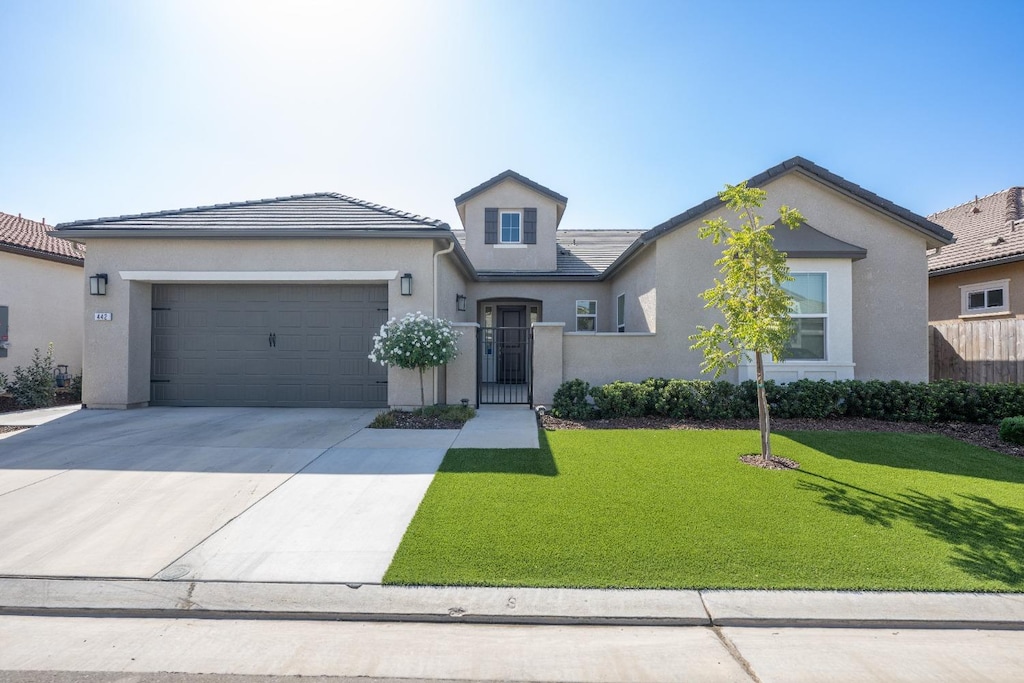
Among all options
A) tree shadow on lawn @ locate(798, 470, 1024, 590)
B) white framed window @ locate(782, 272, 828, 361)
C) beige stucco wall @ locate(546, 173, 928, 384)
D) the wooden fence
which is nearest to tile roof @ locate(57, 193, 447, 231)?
beige stucco wall @ locate(546, 173, 928, 384)

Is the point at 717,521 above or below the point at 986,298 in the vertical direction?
below

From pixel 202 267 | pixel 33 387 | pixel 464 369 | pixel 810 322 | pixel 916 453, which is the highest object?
pixel 202 267

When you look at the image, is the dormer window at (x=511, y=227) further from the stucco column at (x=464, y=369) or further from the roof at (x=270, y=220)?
the stucco column at (x=464, y=369)

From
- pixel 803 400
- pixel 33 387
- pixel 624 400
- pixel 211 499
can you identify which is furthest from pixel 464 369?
pixel 33 387

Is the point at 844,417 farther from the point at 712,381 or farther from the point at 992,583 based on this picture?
the point at 992,583

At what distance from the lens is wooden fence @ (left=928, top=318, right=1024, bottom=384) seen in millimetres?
11148

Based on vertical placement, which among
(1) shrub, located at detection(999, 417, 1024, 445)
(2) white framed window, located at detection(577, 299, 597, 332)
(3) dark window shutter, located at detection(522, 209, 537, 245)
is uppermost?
(3) dark window shutter, located at detection(522, 209, 537, 245)

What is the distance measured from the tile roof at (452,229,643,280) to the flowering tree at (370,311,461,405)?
18.0ft

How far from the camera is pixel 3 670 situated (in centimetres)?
273

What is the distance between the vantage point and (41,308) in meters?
13.0

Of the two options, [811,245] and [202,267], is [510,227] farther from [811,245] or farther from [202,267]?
[202,267]

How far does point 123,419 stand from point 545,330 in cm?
791

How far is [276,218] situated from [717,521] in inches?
382

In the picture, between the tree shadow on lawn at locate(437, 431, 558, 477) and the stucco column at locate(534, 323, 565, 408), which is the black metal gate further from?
the tree shadow on lawn at locate(437, 431, 558, 477)
